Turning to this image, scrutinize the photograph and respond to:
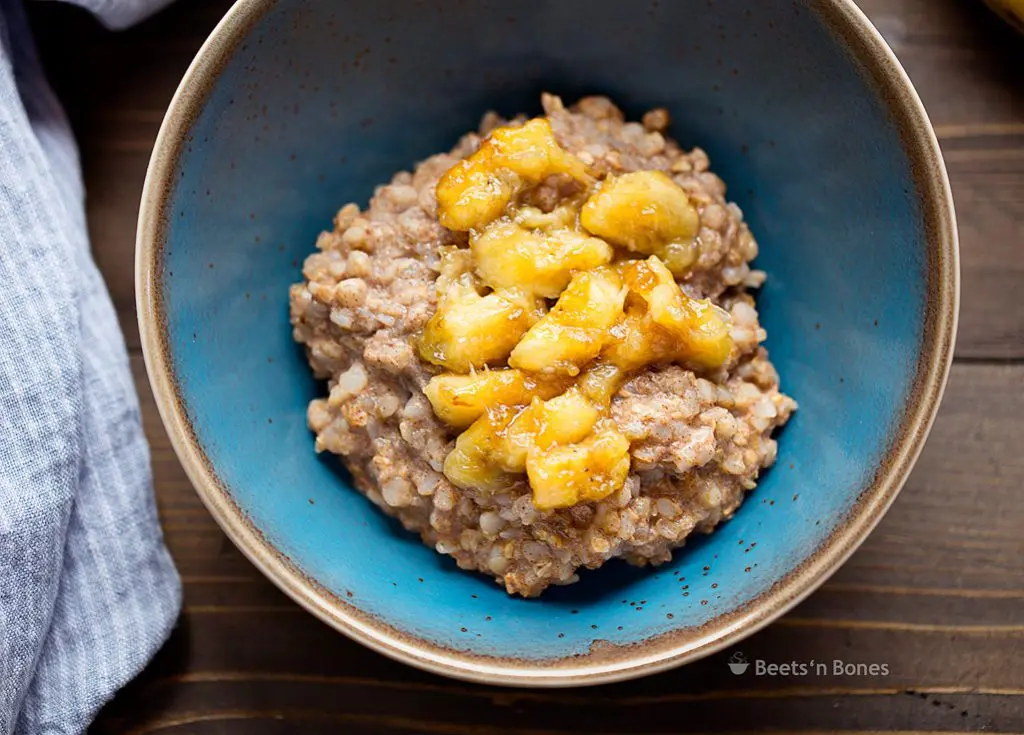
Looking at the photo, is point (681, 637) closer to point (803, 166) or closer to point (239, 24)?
point (803, 166)

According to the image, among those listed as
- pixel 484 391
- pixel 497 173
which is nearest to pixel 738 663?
pixel 484 391

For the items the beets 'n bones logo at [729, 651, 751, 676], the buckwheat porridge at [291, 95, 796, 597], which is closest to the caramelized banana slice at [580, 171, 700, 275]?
the buckwheat porridge at [291, 95, 796, 597]

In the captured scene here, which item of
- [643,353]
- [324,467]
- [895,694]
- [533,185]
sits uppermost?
[533,185]

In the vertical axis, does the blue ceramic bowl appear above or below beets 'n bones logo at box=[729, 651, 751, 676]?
above

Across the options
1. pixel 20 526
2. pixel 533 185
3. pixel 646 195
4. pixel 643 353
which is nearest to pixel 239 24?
pixel 533 185

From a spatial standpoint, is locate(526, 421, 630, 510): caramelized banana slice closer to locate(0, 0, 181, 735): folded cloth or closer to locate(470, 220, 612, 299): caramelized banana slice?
locate(470, 220, 612, 299): caramelized banana slice

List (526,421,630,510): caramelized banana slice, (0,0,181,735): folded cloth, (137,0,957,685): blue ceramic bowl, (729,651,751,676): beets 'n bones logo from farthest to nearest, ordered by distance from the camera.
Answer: (729,651,751,676): beets 'n bones logo → (0,0,181,735): folded cloth → (137,0,957,685): blue ceramic bowl → (526,421,630,510): caramelized banana slice

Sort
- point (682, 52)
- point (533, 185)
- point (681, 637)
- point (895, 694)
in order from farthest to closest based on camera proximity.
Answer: point (895, 694), point (682, 52), point (533, 185), point (681, 637)
